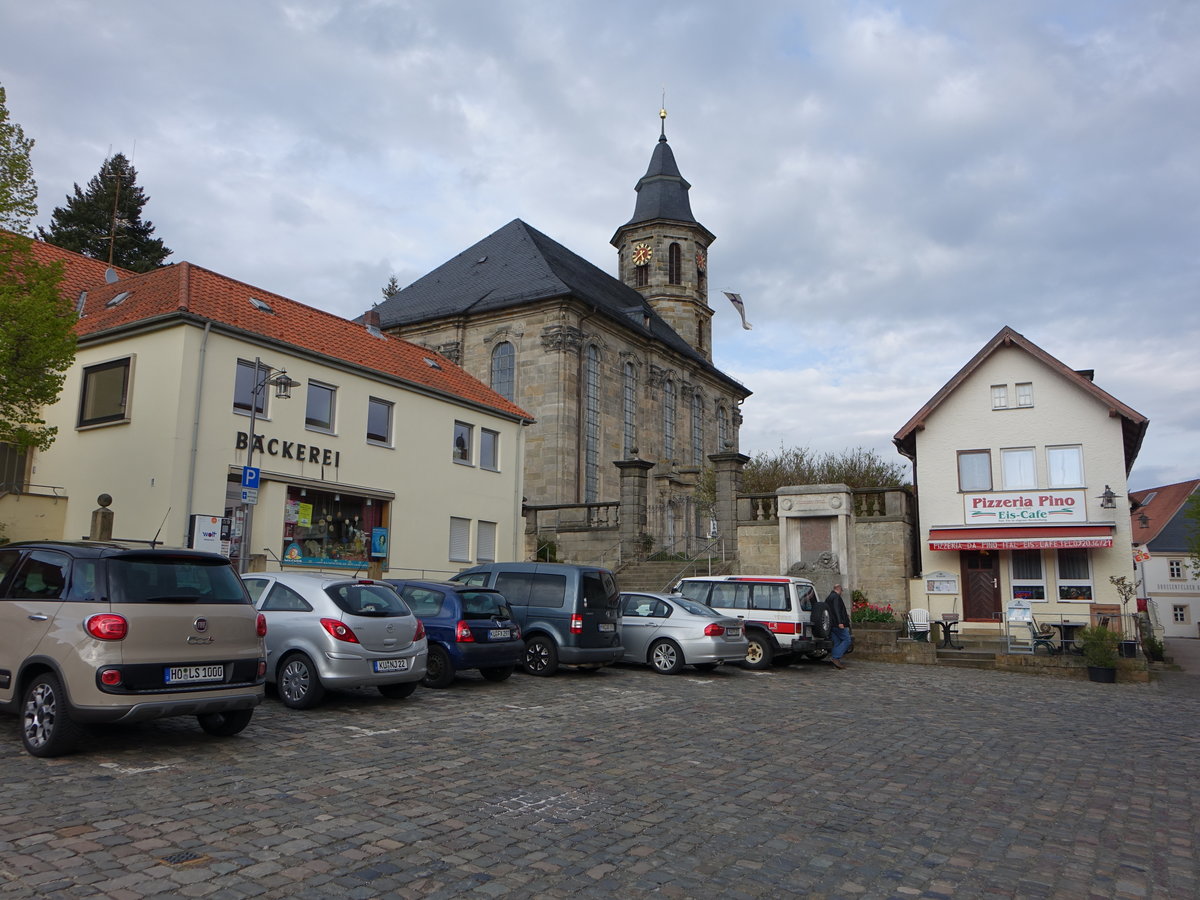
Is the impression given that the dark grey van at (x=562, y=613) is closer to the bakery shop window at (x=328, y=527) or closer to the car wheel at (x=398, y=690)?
the car wheel at (x=398, y=690)

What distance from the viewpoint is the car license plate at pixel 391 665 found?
34.4 ft

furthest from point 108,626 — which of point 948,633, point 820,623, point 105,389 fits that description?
point 948,633

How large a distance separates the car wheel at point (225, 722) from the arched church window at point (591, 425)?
31.7 metres

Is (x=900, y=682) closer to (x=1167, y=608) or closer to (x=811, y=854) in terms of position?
(x=811, y=854)

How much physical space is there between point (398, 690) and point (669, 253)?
4877 cm

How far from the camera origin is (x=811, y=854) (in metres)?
5.70

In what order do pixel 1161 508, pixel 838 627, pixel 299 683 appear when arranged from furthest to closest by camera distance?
pixel 1161 508 < pixel 838 627 < pixel 299 683

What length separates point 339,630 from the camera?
33.8 feet

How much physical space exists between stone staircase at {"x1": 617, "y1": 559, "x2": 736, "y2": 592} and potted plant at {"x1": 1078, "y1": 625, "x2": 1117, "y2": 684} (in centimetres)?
1042

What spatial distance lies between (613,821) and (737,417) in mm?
52637

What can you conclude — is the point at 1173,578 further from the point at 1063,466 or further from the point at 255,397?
the point at 255,397

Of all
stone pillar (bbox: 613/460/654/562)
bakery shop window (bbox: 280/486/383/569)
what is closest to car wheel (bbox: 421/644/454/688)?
bakery shop window (bbox: 280/486/383/569)

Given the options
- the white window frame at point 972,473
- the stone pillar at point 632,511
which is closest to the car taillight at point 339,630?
the stone pillar at point 632,511

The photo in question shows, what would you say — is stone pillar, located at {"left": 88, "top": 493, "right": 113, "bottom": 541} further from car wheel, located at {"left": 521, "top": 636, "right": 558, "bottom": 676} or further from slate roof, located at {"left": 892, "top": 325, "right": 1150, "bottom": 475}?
slate roof, located at {"left": 892, "top": 325, "right": 1150, "bottom": 475}
